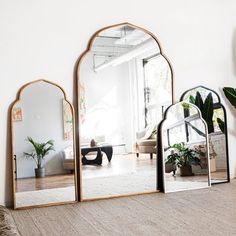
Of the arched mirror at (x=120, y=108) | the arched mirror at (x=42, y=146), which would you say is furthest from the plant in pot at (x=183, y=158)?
the arched mirror at (x=42, y=146)

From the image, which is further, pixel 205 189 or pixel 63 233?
pixel 205 189

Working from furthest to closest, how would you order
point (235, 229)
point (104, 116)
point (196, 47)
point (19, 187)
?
point (196, 47), point (104, 116), point (19, 187), point (235, 229)

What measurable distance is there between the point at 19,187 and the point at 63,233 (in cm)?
97

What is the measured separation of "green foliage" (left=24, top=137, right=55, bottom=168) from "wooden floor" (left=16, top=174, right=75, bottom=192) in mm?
147

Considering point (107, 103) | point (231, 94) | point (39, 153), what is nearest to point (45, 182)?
point (39, 153)

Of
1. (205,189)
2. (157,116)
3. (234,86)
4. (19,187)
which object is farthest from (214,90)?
(19,187)

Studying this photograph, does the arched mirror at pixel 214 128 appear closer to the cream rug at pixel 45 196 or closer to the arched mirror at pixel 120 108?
the arched mirror at pixel 120 108

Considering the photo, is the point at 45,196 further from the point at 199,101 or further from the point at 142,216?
the point at 199,101

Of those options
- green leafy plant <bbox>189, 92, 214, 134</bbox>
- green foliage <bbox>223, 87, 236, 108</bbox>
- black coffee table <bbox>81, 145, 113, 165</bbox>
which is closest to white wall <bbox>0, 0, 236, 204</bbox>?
green foliage <bbox>223, 87, 236, 108</bbox>

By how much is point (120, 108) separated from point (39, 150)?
92 cm

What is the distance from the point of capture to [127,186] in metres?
3.84

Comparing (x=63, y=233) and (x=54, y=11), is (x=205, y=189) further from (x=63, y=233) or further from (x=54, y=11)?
(x=54, y=11)

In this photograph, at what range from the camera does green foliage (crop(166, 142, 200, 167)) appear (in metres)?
3.96

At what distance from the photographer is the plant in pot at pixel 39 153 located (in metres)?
3.53
